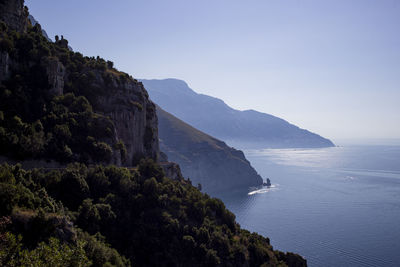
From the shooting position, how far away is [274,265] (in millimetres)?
44562

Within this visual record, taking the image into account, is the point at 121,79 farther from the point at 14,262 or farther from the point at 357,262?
the point at 357,262

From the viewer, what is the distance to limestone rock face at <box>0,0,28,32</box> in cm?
4769

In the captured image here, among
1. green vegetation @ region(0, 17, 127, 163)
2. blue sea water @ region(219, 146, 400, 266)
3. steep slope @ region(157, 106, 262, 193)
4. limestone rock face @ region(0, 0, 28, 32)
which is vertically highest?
limestone rock face @ region(0, 0, 28, 32)

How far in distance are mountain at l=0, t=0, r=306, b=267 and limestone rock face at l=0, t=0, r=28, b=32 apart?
16 cm

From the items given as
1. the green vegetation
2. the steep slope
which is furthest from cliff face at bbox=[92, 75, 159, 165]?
the steep slope

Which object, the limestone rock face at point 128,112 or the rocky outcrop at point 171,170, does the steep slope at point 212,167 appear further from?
the limestone rock face at point 128,112

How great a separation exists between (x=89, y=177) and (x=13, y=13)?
109 feet

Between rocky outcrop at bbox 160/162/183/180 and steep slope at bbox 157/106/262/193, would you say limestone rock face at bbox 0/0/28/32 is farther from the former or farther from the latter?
steep slope at bbox 157/106/262/193

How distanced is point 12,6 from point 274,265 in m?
60.1

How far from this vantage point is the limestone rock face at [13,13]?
4769 centimetres

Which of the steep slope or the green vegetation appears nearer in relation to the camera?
the green vegetation

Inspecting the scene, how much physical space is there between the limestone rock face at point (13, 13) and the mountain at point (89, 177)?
0.51 feet

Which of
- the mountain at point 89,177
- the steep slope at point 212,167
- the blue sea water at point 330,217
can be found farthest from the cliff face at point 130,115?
the steep slope at point 212,167

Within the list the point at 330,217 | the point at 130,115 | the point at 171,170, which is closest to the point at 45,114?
the point at 130,115
